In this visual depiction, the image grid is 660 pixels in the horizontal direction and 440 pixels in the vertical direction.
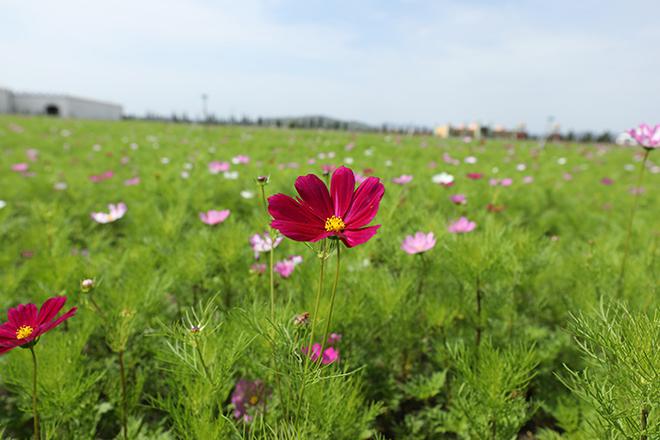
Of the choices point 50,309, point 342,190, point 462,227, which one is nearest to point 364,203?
point 342,190

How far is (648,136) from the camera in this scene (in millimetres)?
1339

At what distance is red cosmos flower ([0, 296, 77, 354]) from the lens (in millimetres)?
607

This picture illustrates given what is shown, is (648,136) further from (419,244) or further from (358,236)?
(358,236)

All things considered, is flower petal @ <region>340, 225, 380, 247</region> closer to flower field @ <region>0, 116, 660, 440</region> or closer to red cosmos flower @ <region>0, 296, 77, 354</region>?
flower field @ <region>0, 116, 660, 440</region>

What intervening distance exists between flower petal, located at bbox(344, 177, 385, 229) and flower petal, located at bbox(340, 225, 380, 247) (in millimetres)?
25

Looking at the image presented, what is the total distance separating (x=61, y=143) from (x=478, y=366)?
26.1ft

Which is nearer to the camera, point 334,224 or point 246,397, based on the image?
point 334,224

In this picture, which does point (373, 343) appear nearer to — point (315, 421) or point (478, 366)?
point (478, 366)

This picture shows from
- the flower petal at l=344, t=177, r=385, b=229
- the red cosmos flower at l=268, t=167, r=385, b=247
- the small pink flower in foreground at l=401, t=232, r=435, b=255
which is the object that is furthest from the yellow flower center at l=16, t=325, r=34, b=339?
the small pink flower in foreground at l=401, t=232, r=435, b=255

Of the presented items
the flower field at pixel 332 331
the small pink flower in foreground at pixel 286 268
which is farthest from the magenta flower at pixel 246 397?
the small pink flower in foreground at pixel 286 268

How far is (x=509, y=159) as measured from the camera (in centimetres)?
577

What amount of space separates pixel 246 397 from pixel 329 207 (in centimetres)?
71

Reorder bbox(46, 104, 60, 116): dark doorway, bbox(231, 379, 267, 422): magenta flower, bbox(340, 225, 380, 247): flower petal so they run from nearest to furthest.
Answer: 1. bbox(340, 225, 380, 247): flower petal
2. bbox(231, 379, 267, 422): magenta flower
3. bbox(46, 104, 60, 116): dark doorway

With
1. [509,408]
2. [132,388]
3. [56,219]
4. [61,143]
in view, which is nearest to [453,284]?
[509,408]
